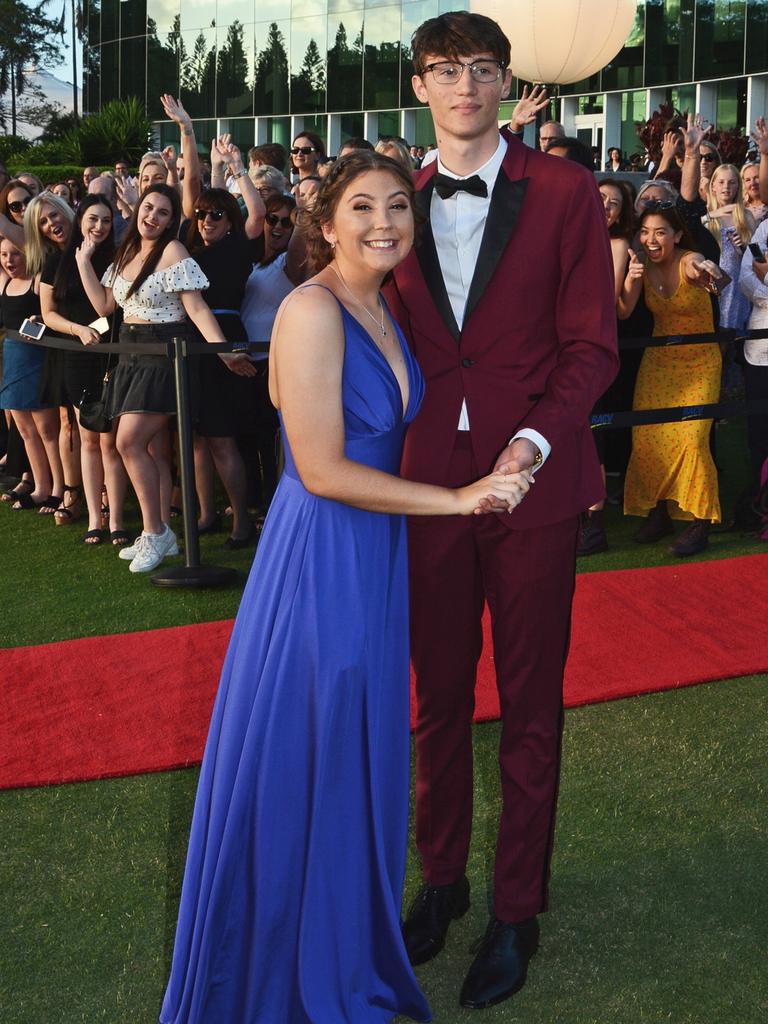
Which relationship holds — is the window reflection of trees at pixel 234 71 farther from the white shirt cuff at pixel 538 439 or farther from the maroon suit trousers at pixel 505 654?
the white shirt cuff at pixel 538 439

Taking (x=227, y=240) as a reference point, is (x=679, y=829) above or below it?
below

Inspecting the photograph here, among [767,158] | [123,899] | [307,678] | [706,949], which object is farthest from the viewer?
[767,158]

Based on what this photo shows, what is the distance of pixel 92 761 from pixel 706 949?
2.11 m

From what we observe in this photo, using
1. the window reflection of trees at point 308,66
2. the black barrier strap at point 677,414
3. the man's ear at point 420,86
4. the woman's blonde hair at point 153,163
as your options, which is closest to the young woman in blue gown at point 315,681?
the man's ear at point 420,86

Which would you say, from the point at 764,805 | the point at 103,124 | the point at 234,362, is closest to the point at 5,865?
the point at 764,805

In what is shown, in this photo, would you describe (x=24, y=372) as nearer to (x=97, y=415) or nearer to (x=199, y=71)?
(x=97, y=415)

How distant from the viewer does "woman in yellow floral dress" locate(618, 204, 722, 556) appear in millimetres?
6930

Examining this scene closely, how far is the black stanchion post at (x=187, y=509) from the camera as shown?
6.28 metres

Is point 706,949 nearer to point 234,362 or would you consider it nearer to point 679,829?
point 679,829

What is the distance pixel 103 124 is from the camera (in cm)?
2814

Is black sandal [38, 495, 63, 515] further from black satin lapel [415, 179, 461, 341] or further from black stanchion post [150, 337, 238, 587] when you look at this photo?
black satin lapel [415, 179, 461, 341]

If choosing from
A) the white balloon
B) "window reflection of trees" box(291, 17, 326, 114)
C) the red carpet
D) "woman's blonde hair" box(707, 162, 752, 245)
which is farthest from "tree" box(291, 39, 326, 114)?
the red carpet

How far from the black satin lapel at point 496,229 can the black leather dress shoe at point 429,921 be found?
149 cm

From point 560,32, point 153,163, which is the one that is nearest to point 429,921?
point 153,163
